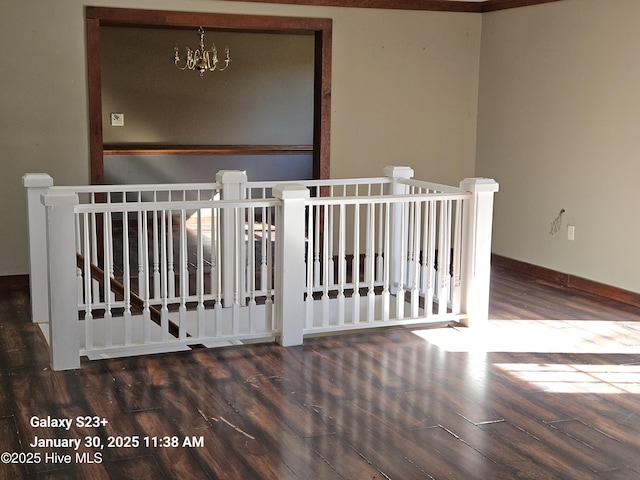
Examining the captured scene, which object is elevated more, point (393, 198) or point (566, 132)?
point (566, 132)

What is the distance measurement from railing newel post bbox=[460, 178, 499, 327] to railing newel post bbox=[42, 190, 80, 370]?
2.30 m

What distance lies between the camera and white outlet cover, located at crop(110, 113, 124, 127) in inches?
383

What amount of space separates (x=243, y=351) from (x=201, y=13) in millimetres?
3120

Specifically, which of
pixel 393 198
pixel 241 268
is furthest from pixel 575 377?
pixel 241 268

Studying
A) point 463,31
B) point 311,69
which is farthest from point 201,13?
point 311,69

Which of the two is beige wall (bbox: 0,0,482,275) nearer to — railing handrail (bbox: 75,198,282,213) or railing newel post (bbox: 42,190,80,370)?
railing handrail (bbox: 75,198,282,213)

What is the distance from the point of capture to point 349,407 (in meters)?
3.75

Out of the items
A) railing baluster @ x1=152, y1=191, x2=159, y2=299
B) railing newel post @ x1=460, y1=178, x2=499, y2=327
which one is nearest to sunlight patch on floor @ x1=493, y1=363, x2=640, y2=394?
railing newel post @ x1=460, y1=178, x2=499, y2=327

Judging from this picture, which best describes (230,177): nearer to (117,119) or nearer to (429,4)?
(429,4)

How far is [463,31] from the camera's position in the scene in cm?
741

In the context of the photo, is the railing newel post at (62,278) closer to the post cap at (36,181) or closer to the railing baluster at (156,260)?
the railing baluster at (156,260)

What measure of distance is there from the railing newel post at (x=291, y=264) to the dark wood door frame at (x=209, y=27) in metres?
2.27

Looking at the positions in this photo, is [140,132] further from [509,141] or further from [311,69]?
[509,141]

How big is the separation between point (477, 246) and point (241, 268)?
1.43 metres
